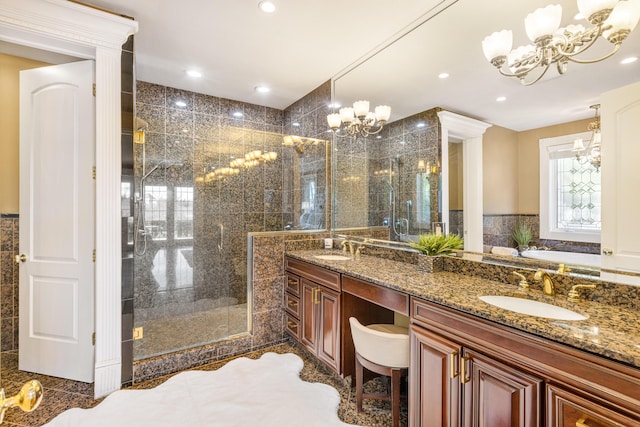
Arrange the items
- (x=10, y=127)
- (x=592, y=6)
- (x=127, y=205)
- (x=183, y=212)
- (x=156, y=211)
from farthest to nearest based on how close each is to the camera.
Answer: (x=183, y=212) < (x=156, y=211) < (x=10, y=127) < (x=127, y=205) < (x=592, y=6)

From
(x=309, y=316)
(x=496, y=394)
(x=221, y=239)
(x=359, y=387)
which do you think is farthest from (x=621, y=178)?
(x=221, y=239)

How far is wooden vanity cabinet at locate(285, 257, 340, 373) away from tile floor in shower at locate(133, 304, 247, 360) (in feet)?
1.68

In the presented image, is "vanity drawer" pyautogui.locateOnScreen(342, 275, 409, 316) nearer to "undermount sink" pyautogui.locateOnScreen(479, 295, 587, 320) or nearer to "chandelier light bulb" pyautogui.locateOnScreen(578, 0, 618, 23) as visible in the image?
"undermount sink" pyautogui.locateOnScreen(479, 295, 587, 320)

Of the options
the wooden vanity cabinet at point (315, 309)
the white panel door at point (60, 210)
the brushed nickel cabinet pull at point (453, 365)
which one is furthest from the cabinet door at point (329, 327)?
the white panel door at point (60, 210)

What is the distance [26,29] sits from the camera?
1874 mm

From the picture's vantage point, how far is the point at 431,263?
77.0 inches

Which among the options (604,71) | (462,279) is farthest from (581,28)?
(462,279)

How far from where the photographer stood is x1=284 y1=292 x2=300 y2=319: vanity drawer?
267 centimetres

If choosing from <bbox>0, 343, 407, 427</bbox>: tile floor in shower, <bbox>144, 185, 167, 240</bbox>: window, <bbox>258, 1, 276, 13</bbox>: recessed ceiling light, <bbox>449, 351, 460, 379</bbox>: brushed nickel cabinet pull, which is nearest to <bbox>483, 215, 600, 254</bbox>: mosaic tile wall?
<bbox>449, 351, 460, 379</bbox>: brushed nickel cabinet pull

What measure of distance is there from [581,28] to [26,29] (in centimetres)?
Result: 317

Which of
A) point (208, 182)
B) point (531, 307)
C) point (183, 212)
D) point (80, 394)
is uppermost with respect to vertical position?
point (208, 182)

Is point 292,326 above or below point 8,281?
below

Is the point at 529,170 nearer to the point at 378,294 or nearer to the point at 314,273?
the point at 378,294

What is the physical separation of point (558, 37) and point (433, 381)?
180 cm
